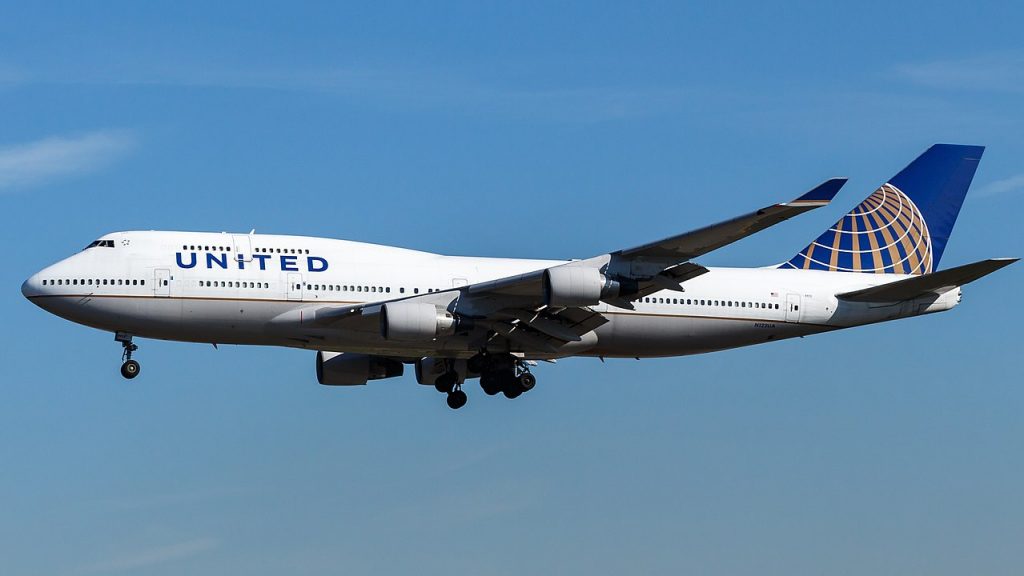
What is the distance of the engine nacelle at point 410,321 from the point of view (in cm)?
4084

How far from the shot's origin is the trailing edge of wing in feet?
A: 116

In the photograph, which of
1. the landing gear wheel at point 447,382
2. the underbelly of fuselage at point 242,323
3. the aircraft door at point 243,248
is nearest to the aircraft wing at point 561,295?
the underbelly of fuselage at point 242,323

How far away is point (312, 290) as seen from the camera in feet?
138

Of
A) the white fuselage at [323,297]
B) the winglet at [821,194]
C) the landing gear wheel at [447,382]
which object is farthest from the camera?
the landing gear wheel at [447,382]

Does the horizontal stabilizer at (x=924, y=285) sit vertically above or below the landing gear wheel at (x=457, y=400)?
above

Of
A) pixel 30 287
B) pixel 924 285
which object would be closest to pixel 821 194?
pixel 924 285

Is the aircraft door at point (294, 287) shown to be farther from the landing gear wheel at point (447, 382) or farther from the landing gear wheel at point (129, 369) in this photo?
the landing gear wheel at point (447, 382)

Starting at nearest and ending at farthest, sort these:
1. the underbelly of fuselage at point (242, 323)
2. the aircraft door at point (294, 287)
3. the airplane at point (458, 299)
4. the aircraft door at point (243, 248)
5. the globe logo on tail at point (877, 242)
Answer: the airplane at point (458, 299) → the underbelly of fuselage at point (242, 323) → the aircraft door at point (294, 287) → the aircraft door at point (243, 248) → the globe logo on tail at point (877, 242)

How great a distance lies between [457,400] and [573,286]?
832cm

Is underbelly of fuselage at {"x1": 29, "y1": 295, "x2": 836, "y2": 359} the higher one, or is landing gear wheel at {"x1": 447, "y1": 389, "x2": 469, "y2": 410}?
underbelly of fuselage at {"x1": 29, "y1": 295, "x2": 836, "y2": 359}

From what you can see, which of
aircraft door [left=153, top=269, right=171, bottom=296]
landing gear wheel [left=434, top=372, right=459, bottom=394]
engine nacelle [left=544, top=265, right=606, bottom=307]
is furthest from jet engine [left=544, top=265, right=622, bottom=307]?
aircraft door [left=153, top=269, right=171, bottom=296]

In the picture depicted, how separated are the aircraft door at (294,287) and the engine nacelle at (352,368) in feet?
19.8

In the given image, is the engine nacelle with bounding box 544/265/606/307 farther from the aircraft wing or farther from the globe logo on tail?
the globe logo on tail

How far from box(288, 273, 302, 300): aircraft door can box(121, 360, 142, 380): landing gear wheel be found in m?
5.03
